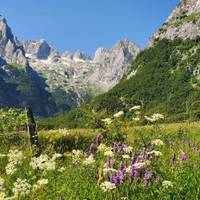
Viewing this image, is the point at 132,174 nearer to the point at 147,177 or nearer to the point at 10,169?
the point at 147,177

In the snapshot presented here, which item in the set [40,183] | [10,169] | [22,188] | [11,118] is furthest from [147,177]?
[11,118]

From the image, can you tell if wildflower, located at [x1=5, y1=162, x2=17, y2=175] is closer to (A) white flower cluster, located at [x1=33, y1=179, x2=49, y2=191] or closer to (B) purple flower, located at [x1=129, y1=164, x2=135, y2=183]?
(A) white flower cluster, located at [x1=33, y1=179, x2=49, y2=191]

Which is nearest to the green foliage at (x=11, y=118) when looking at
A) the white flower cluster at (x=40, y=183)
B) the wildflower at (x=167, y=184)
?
the white flower cluster at (x=40, y=183)

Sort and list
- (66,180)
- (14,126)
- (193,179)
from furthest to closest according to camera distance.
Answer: (14,126) < (66,180) < (193,179)

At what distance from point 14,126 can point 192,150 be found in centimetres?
594

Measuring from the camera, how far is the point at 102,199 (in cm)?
816

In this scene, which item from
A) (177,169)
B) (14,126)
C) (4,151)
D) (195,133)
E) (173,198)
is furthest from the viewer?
(195,133)

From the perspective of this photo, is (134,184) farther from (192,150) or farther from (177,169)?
(192,150)

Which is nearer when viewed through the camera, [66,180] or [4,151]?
[66,180]

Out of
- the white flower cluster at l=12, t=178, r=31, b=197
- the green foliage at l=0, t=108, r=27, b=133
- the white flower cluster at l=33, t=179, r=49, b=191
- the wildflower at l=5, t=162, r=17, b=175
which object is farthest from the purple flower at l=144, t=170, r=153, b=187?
the green foliage at l=0, t=108, r=27, b=133

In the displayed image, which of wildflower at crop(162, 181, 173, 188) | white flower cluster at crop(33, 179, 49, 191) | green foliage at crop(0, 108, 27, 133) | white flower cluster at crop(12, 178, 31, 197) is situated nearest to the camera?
wildflower at crop(162, 181, 173, 188)

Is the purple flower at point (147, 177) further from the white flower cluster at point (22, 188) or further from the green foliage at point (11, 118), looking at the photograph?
the green foliage at point (11, 118)

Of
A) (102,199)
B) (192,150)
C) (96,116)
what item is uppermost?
(96,116)

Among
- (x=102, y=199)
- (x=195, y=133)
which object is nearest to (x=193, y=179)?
(x=102, y=199)
